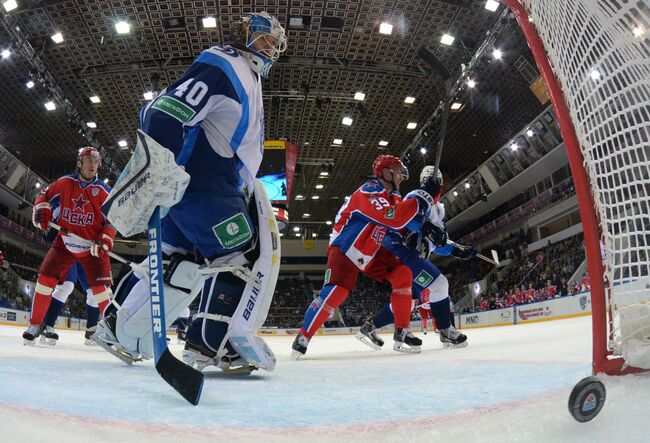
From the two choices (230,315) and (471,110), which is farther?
(471,110)

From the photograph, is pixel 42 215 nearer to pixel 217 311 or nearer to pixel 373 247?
pixel 373 247

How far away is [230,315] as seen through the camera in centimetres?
177

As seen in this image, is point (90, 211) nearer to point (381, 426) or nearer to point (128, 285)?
point (128, 285)

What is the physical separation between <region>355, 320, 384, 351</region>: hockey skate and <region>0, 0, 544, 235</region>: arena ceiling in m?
5.74

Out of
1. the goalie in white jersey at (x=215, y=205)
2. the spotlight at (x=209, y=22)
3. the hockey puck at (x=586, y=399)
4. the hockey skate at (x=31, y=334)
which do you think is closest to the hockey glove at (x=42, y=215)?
the hockey skate at (x=31, y=334)

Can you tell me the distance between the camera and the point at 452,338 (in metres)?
3.70

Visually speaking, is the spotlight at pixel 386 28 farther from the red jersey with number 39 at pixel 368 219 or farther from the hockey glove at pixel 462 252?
the red jersey with number 39 at pixel 368 219

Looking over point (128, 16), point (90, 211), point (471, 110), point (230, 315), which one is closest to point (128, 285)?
point (230, 315)

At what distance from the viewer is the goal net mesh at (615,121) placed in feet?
3.41

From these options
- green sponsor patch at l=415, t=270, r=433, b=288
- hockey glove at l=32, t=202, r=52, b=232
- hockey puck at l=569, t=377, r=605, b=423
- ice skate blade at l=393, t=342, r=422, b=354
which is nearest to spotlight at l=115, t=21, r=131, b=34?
hockey glove at l=32, t=202, r=52, b=232

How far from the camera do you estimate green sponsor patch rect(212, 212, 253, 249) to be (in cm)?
169

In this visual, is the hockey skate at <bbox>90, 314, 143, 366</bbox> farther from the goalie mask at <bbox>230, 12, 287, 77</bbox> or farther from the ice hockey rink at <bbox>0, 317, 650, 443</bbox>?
the goalie mask at <bbox>230, 12, 287, 77</bbox>

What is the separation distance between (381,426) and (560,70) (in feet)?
2.79

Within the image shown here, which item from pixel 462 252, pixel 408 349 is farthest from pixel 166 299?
pixel 462 252
